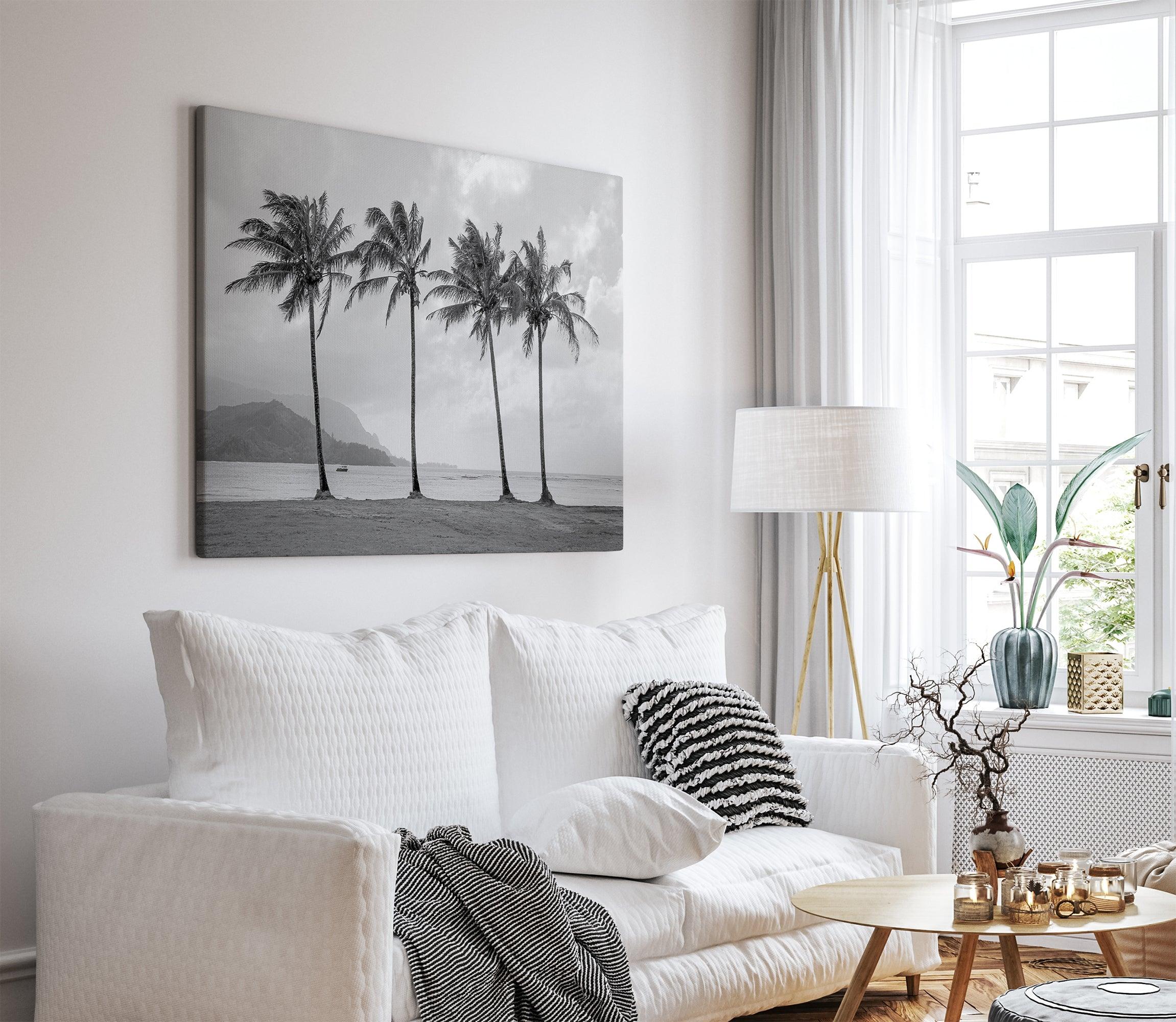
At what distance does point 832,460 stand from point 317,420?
4.39 feet

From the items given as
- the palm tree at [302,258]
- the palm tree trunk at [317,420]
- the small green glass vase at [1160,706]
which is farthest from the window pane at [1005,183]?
the palm tree trunk at [317,420]

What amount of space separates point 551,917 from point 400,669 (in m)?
0.66

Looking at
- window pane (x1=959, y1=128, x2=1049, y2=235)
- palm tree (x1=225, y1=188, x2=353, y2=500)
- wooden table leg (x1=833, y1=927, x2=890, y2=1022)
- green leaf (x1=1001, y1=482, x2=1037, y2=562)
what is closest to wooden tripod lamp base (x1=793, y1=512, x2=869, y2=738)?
green leaf (x1=1001, y1=482, x2=1037, y2=562)

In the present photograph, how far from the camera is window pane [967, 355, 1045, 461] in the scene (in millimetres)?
4305

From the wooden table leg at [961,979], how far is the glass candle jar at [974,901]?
8 centimetres

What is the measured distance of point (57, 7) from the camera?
2.85 meters

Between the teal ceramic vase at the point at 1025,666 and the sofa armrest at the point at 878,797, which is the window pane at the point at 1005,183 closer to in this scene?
the teal ceramic vase at the point at 1025,666

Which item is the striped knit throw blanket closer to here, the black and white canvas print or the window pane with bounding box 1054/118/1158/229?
the black and white canvas print

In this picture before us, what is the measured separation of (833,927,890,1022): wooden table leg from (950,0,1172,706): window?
1717 mm

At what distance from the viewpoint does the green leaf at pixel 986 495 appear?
13.6 feet

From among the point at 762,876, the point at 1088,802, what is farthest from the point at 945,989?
the point at 762,876

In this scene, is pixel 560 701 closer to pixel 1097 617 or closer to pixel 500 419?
pixel 500 419

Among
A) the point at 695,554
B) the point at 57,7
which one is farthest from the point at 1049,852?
the point at 57,7

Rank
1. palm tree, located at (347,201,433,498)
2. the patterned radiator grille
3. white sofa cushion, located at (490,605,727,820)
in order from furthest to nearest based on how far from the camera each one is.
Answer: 1. the patterned radiator grille
2. palm tree, located at (347,201,433,498)
3. white sofa cushion, located at (490,605,727,820)
